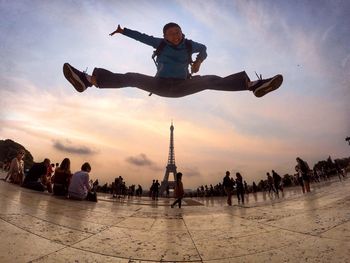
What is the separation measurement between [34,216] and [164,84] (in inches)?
109

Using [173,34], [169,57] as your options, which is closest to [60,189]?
[169,57]

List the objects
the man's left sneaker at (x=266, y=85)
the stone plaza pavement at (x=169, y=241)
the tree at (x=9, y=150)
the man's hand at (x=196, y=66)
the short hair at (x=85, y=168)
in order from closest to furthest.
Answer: the stone plaza pavement at (x=169, y=241)
the man's left sneaker at (x=266, y=85)
the man's hand at (x=196, y=66)
the short hair at (x=85, y=168)
the tree at (x=9, y=150)

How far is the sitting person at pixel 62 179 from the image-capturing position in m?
7.77

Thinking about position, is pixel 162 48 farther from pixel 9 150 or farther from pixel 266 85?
pixel 9 150

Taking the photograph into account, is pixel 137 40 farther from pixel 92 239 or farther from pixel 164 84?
pixel 92 239

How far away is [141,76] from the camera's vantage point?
3.97 m

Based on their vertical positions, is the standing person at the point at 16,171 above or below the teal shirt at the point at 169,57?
below

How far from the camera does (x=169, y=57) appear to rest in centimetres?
409

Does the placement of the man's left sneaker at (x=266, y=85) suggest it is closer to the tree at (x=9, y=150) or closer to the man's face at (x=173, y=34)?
the man's face at (x=173, y=34)

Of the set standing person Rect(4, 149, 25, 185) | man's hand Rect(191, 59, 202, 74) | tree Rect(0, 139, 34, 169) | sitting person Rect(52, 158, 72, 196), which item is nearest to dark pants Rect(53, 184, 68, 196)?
sitting person Rect(52, 158, 72, 196)

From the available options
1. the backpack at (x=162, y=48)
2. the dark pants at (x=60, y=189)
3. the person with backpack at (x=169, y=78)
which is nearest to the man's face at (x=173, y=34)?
the person with backpack at (x=169, y=78)

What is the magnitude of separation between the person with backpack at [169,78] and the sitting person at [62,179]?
5004 mm

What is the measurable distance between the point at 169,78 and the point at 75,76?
156 centimetres

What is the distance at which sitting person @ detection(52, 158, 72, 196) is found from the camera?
7766 millimetres
